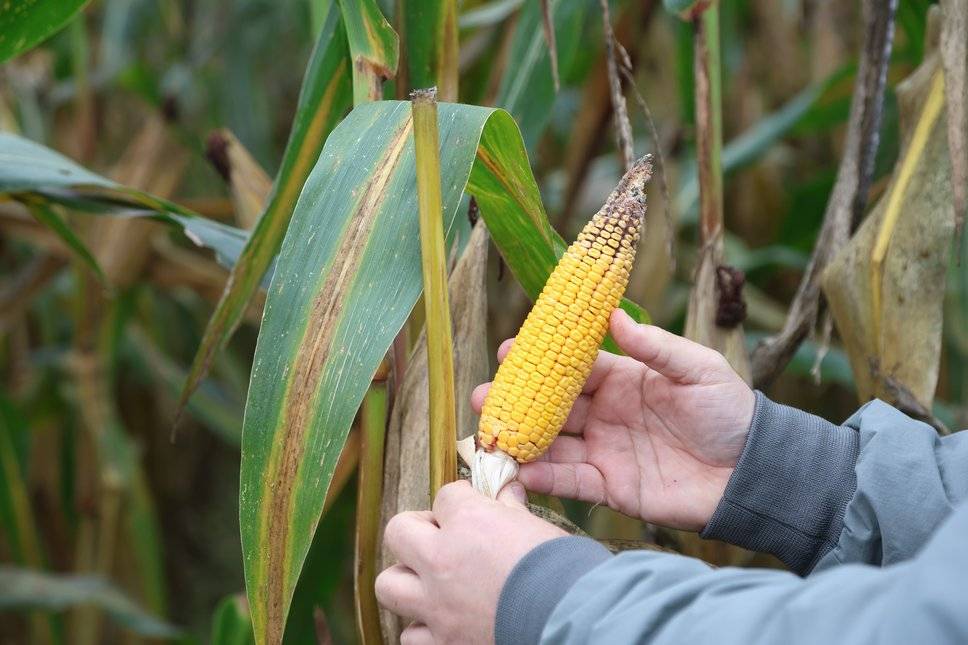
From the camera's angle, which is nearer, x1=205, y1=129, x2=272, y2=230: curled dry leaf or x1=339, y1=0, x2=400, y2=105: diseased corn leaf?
x1=339, y1=0, x2=400, y2=105: diseased corn leaf

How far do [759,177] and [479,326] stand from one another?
1.40m

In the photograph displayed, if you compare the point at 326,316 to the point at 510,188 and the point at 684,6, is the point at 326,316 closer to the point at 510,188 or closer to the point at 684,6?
the point at 510,188

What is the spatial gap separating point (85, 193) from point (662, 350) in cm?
67

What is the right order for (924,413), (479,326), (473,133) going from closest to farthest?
1. (473,133)
2. (479,326)
3. (924,413)

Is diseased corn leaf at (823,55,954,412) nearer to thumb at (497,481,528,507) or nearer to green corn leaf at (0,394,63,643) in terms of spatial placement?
thumb at (497,481,528,507)

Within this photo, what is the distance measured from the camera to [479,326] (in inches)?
33.7

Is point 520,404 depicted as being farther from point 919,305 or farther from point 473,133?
point 919,305

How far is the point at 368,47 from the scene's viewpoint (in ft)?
2.61

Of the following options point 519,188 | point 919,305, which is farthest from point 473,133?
point 919,305

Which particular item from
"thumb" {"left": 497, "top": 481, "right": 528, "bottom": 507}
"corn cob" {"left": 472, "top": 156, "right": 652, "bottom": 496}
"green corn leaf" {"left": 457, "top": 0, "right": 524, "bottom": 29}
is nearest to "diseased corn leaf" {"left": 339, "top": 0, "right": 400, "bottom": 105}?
"corn cob" {"left": 472, "top": 156, "right": 652, "bottom": 496}

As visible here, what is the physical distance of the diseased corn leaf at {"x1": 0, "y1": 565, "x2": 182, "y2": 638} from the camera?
1.52 m

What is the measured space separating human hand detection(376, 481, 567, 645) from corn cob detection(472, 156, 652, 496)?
64mm

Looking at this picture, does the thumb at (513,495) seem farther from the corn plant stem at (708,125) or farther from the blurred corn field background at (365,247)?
the corn plant stem at (708,125)

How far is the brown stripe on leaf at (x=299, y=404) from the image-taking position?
692 millimetres
